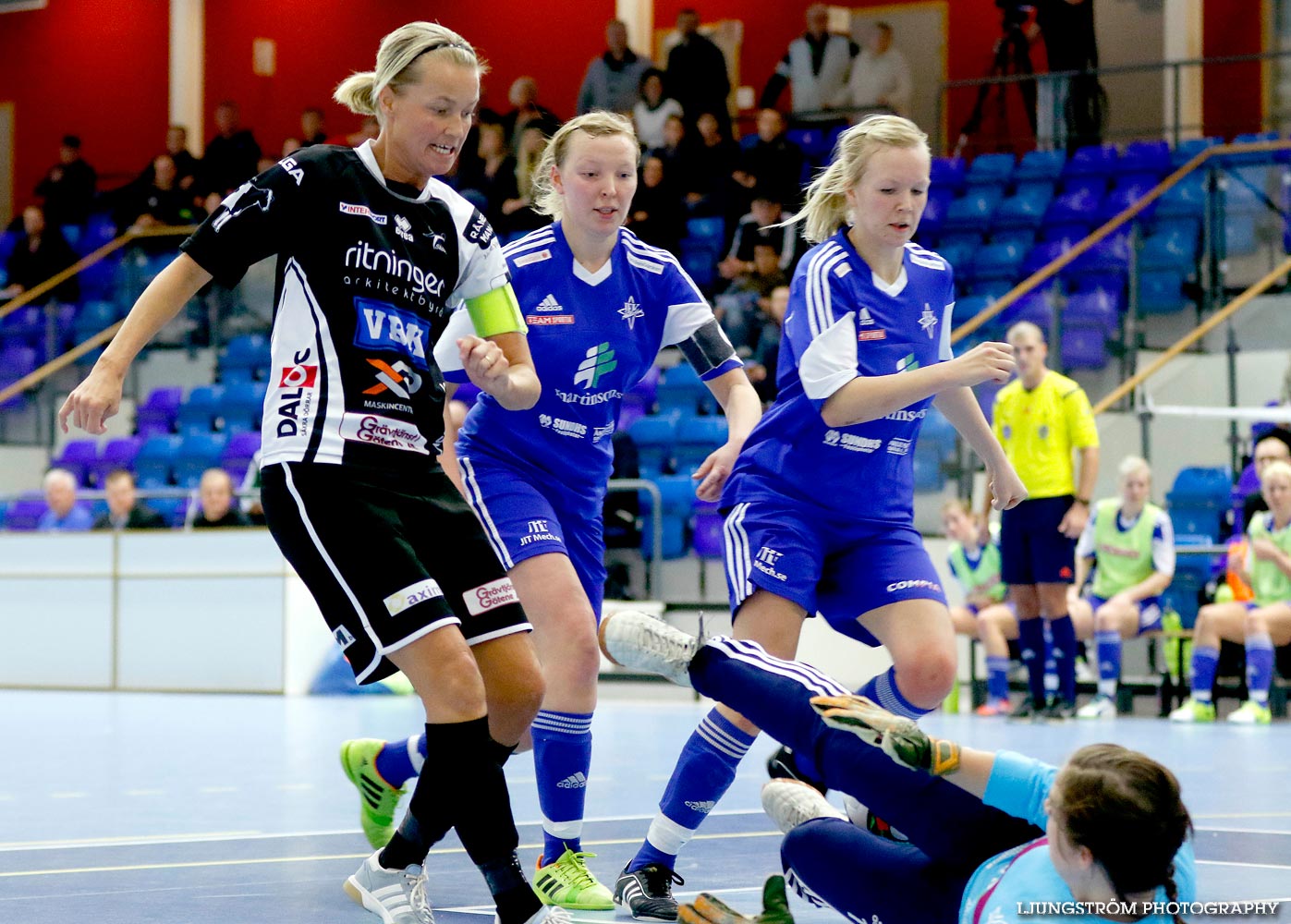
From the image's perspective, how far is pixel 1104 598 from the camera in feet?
35.3

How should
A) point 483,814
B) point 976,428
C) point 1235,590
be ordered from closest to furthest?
point 483,814 → point 976,428 → point 1235,590

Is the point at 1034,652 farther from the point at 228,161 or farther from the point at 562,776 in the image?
the point at 228,161

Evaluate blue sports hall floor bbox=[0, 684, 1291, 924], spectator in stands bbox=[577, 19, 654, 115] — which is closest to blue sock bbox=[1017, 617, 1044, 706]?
blue sports hall floor bbox=[0, 684, 1291, 924]

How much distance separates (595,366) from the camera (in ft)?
14.5

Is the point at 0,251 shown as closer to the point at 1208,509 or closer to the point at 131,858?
the point at 1208,509

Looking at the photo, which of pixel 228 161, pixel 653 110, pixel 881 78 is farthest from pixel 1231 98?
pixel 228 161

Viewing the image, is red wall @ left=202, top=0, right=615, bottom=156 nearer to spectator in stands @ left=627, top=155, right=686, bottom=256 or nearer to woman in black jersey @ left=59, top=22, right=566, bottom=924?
spectator in stands @ left=627, top=155, right=686, bottom=256

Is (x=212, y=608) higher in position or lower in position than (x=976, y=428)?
lower

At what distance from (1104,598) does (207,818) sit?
271 inches

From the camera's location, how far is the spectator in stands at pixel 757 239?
13445mm

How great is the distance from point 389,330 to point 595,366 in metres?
1.06

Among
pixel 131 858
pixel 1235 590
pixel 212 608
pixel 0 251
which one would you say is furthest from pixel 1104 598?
pixel 0 251

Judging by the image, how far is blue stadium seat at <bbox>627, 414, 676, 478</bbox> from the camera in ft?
41.6

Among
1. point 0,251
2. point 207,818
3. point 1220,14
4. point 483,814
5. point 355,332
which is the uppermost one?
point 1220,14
